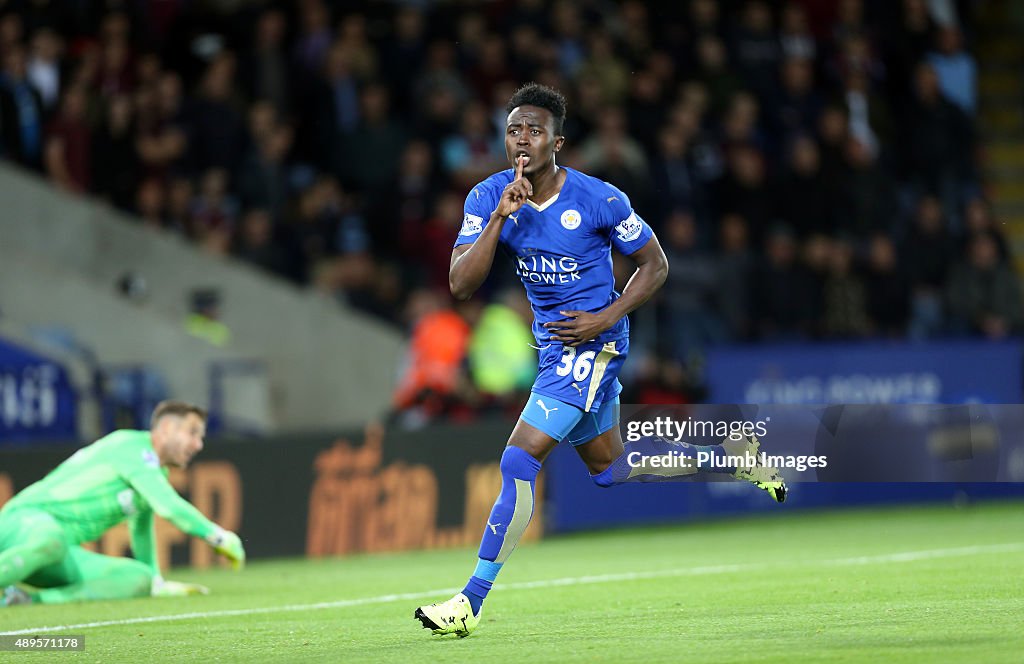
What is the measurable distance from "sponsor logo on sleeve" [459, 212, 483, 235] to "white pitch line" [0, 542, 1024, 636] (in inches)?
118

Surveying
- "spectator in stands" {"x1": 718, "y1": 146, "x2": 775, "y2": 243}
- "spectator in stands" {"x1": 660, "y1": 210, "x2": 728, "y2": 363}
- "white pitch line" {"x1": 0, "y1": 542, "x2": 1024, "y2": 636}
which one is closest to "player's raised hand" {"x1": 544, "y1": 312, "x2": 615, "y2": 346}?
"white pitch line" {"x1": 0, "y1": 542, "x2": 1024, "y2": 636}

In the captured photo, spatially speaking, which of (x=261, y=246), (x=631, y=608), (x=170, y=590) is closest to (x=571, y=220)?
(x=631, y=608)

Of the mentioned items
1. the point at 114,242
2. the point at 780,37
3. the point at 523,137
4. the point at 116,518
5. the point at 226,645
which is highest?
the point at 780,37

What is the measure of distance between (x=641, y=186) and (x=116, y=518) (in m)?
8.30

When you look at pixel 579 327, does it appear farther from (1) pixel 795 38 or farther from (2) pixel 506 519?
(1) pixel 795 38

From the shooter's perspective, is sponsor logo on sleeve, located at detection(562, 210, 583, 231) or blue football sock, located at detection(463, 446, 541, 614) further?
sponsor logo on sleeve, located at detection(562, 210, 583, 231)

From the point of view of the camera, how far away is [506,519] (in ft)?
25.5

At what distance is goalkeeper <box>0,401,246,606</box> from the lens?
10547 mm

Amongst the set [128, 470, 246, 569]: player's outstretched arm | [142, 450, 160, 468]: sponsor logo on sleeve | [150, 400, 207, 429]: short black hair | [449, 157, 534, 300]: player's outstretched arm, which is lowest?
[128, 470, 246, 569]: player's outstretched arm

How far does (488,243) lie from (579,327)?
0.60m

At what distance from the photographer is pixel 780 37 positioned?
69.0 feet

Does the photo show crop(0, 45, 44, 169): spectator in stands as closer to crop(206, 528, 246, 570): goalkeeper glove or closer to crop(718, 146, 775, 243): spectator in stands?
crop(718, 146, 775, 243): spectator in stands

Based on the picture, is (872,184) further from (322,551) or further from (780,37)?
(322,551)

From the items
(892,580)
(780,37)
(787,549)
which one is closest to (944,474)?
(787,549)
